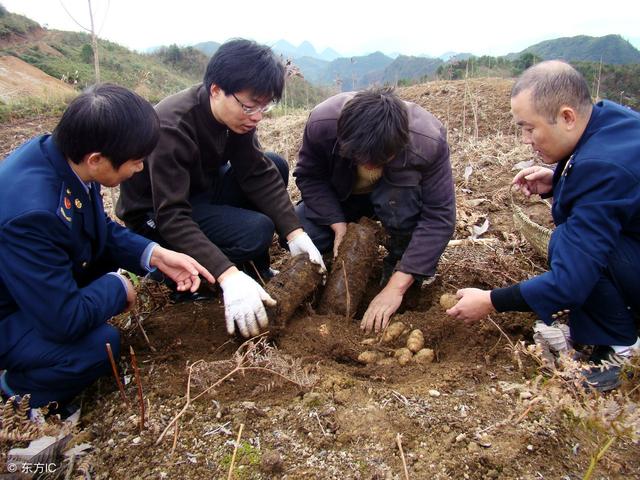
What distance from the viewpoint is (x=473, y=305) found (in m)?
1.99

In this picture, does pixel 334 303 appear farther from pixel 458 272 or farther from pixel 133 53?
pixel 133 53

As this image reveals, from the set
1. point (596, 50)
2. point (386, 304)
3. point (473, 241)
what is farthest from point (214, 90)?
point (596, 50)

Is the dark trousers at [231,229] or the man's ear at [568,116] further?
the dark trousers at [231,229]

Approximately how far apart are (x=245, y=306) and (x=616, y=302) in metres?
1.53

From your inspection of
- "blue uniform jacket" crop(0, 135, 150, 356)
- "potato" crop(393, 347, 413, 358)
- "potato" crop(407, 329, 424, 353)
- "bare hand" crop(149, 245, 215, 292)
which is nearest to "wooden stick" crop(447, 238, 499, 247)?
"potato" crop(407, 329, 424, 353)

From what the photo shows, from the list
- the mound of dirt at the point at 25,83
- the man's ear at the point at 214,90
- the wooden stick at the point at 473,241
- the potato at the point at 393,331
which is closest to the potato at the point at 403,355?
the potato at the point at 393,331

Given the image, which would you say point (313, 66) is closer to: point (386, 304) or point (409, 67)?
point (409, 67)

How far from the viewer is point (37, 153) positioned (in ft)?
5.57

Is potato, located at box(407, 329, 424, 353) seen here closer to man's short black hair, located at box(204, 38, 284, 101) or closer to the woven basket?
the woven basket

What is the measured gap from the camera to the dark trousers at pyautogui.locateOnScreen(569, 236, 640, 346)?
6.16 ft

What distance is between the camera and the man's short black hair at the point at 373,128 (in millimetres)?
2115

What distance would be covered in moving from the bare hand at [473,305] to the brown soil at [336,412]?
19 cm

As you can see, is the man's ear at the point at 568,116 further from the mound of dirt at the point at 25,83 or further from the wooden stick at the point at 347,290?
the mound of dirt at the point at 25,83

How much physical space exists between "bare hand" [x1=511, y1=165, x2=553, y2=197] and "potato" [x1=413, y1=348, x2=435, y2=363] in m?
1.01
